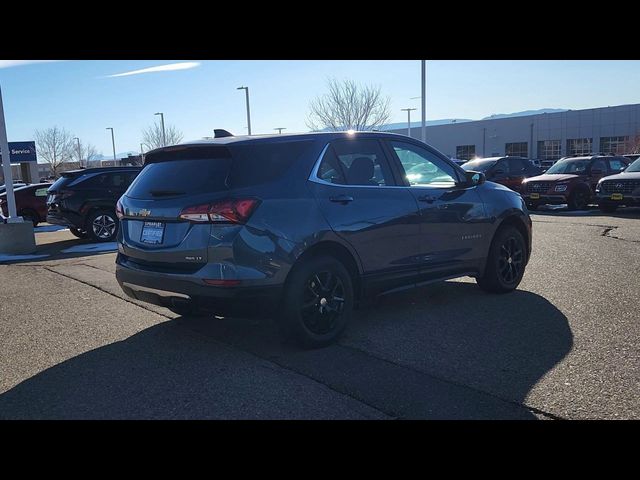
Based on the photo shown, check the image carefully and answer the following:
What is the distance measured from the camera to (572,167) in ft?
58.7

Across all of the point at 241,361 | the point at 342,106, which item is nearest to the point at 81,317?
the point at 241,361

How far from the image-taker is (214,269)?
14.0ft

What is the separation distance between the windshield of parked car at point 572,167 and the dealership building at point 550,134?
143 ft

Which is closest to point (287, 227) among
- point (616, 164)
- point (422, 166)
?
point (422, 166)

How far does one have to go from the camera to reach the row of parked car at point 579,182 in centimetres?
1509

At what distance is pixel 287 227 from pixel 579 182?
1505 centimetres

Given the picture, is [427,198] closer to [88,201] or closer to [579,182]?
[88,201]

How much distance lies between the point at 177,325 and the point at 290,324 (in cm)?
156

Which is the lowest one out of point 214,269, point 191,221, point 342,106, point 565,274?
point 565,274
